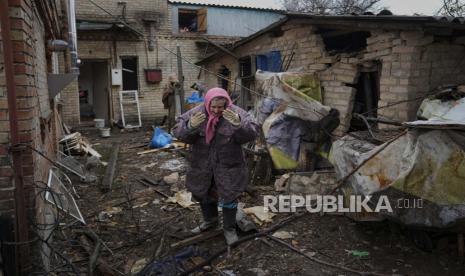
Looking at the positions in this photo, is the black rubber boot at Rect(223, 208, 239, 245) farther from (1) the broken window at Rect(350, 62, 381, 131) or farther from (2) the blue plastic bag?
(2) the blue plastic bag

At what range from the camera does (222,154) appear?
150 inches

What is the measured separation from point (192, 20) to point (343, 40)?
32.4 feet

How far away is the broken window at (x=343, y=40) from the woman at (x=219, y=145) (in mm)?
4026

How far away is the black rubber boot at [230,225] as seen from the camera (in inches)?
155

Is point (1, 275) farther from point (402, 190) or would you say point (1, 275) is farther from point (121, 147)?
point (121, 147)

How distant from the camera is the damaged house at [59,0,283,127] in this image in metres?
13.6

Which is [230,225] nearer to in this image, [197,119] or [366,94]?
[197,119]

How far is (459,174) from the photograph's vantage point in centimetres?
316

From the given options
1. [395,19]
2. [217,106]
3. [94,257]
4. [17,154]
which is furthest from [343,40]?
[17,154]

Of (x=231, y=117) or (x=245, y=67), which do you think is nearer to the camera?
(x=231, y=117)

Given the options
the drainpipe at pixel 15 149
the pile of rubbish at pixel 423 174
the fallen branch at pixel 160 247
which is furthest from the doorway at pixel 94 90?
the pile of rubbish at pixel 423 174

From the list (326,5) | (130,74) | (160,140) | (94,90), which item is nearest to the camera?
(160,140)

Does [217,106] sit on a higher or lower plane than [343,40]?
lower

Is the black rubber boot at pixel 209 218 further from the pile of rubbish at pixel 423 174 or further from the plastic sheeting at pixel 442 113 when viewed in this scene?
the plastic sheeting at pixel 442 113
